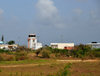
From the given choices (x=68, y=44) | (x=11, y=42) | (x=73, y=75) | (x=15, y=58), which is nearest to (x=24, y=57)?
(x=15, y=58)

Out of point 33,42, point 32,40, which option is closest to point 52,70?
point 32,40

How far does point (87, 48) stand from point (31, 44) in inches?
2123

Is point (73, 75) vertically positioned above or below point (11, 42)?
below

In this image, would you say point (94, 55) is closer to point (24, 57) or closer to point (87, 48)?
point (87, 48)

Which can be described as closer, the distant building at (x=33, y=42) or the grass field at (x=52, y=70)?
the grass field at (x=52, y=70)

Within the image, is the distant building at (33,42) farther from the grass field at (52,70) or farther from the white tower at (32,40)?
the grass field at (52,70)

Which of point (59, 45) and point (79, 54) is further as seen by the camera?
point (59, 45)

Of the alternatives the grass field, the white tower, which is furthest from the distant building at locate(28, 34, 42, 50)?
the grass field

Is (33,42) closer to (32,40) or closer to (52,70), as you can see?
(32,40)

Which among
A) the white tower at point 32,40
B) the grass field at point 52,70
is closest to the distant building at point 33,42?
the white tower at point 32,40

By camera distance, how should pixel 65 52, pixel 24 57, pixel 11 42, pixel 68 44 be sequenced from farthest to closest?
pixel 11 42 < pixel 68 44 < pixel 65 52 < pixel 24 57

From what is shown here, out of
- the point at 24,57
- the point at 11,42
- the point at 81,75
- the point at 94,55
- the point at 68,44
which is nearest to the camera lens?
the point at 81,75

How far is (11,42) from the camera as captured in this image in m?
124

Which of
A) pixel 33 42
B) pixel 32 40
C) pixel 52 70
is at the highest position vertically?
pixel 32 40
